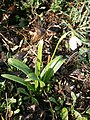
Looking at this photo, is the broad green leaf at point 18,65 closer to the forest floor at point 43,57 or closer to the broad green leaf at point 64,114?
the forest floor at point 43,57

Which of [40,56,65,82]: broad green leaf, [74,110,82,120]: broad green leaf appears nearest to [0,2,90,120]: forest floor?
[74,110,82,120]: broad green leaf

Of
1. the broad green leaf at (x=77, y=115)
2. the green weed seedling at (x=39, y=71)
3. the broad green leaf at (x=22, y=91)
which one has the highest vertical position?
the green weed seedling at (x=39, y=71)

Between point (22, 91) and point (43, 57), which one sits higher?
point (43, 57)

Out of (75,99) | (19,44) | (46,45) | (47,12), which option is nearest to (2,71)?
(19,44)

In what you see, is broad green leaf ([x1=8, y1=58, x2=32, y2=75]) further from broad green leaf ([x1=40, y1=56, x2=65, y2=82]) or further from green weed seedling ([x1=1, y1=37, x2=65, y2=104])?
broad green leaf ([x1=40, y1=56, x2=65, y2=82])

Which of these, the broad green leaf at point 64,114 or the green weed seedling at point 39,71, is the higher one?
the green weed seedling at point 39,71

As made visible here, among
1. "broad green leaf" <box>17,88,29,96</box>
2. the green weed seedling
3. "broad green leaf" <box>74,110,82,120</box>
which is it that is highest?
the green weed seedling

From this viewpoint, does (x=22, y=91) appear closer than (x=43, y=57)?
Yes

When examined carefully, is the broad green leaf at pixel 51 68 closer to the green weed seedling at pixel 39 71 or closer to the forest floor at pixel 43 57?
the green weed seedling at pixel 39 71

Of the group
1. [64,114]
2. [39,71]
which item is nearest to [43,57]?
[39,71]

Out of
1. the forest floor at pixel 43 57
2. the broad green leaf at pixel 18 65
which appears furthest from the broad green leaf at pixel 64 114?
the broad green leaf at pixel 18 65

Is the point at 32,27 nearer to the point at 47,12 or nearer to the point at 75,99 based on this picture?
the point at 47,12

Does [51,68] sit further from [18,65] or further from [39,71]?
[18,65]
